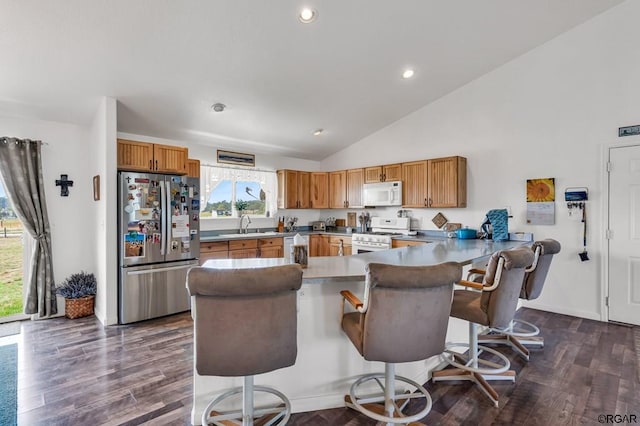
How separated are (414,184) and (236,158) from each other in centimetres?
310

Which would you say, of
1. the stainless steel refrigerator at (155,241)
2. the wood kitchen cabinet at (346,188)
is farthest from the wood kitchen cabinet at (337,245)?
the stainless steel refrigerator at (155,241)

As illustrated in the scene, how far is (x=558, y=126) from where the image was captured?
400 centimetres

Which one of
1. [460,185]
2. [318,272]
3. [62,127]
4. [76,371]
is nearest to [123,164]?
[62,127]

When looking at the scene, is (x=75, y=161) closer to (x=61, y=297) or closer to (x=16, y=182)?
(x=16, y=182)

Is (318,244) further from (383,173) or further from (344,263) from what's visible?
(344,263)

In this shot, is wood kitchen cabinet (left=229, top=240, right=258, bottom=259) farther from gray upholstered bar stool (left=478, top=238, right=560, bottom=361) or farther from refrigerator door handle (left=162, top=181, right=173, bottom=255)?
gray upholstered bar stool (left=478, top=238, right=560, bottom=361)

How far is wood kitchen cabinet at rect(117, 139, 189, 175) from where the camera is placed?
3.75m

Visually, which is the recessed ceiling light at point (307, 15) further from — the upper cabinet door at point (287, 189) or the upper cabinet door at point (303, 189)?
the upper cabinet door at point (303, 189)

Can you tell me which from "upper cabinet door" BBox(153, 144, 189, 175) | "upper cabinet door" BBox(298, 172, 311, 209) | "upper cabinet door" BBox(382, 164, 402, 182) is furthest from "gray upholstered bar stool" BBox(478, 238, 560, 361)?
"upper cabinet door" BBox(153, 144, 189, 175)

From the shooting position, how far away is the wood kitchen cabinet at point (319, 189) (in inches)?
252

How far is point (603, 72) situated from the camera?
3709 millimetres

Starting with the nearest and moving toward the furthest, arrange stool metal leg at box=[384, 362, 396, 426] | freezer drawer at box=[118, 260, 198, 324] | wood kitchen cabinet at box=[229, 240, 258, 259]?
1. stool metal leg at box=[384, 362, 396, 426]
2. freezer drawer at box=[118, 260, 198, 324]
3. wood kitchen cabinet at box=[229, 240, 258, 259]

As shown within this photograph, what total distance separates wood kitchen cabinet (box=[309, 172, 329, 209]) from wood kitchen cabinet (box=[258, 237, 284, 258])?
48.2 inches

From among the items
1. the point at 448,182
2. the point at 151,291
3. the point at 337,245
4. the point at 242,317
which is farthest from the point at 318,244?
the point at 242,317
